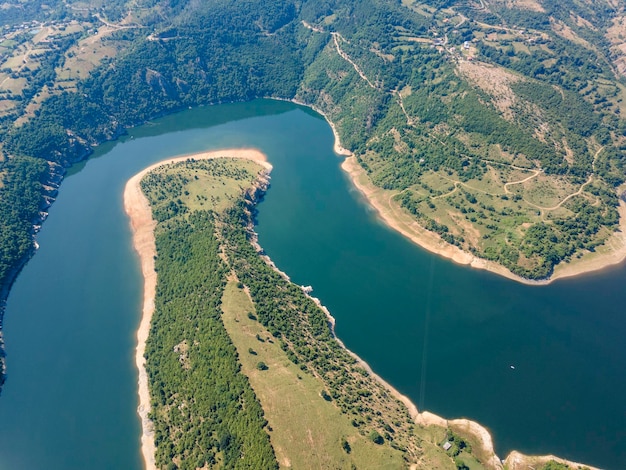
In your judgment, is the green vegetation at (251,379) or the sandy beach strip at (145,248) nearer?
the green vegetation at (251,379)

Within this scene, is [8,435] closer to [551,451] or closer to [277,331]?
[277,331]

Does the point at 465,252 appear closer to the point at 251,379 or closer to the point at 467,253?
the point at 467,253

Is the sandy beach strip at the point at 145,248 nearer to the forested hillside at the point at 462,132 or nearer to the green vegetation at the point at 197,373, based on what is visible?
the green vegetation at the point at 197,373

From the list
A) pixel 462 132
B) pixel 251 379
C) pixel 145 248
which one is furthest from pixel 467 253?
pixel 145 248

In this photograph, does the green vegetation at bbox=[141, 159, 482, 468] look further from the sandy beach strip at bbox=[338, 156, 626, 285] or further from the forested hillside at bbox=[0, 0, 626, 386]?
the forested hillside at bbox=[0, 0, 626, 386]

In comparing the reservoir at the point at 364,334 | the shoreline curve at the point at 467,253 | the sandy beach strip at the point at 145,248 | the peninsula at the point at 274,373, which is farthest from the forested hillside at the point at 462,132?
the peninsula at the point at 274,373

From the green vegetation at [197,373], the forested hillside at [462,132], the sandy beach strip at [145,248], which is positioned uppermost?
the forested hillside at [462,132]
